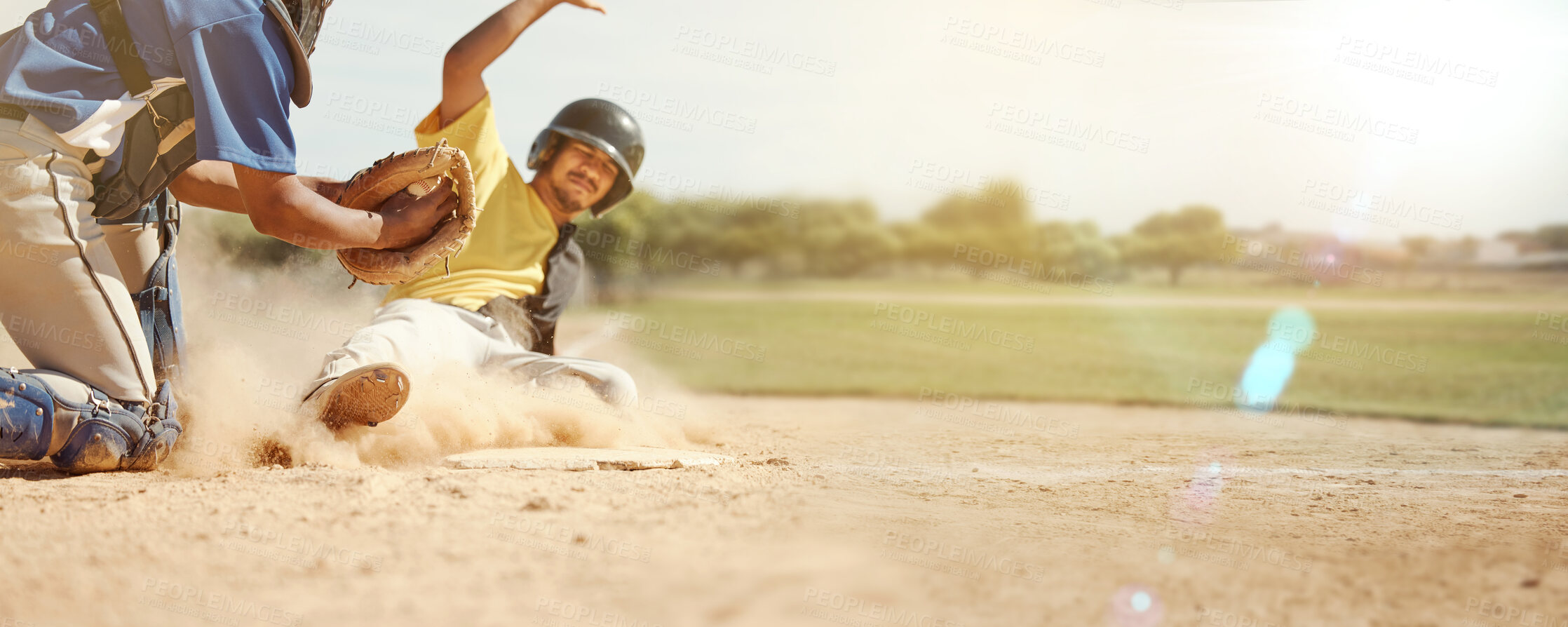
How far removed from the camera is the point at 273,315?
4914 mm

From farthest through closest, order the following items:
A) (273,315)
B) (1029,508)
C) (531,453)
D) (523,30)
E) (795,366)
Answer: (795,366)
(273,315)
(523,30)
(531,453)
(1029,508)

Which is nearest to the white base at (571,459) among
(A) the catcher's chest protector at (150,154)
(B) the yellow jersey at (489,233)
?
(B) the yellow jersey at (489,233)

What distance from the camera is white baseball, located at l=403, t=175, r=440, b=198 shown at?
2.71 meters

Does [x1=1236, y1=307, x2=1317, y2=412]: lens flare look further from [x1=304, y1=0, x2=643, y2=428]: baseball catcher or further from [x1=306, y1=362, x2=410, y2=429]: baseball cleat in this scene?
[x1=306, y1=362, x2=410, y2=429]: baseball cleat

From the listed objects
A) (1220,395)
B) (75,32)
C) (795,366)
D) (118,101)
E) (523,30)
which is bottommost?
(795,366)

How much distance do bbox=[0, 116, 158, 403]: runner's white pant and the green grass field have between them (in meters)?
6.49

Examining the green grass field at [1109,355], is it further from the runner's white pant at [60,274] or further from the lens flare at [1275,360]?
the runner's white pant at [60,274]

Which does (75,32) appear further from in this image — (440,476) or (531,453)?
(531,453)

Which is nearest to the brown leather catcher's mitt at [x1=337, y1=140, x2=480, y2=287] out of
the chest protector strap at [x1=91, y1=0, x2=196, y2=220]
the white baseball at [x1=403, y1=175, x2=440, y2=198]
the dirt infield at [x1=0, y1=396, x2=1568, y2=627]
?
the white baseball at [x1=403, y1=175, x2=440, y2=198]

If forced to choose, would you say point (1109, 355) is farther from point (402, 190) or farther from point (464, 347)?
point (402, 190)

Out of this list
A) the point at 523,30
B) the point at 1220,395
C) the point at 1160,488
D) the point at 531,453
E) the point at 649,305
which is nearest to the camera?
the point at 531,453

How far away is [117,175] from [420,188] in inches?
35.1

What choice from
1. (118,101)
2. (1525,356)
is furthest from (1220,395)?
(118,101)

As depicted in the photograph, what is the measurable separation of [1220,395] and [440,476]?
28.5 ft
